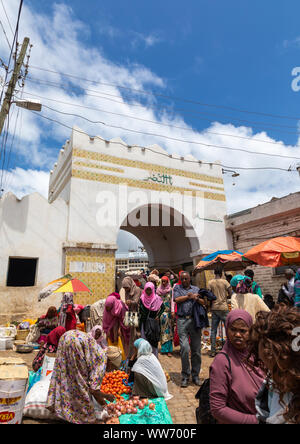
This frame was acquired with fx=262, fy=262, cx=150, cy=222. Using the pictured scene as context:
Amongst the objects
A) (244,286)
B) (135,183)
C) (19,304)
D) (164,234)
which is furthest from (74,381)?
(164,234)

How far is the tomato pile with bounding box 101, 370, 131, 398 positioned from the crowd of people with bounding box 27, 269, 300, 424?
0.19 metres

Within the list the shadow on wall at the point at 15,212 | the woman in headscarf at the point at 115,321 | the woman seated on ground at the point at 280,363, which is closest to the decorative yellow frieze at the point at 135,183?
the shadow on wall at the point at 15,212

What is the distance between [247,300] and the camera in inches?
156

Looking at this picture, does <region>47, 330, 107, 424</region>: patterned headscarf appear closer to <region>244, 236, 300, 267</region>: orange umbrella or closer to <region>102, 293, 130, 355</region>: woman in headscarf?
<region>102, 293, 130, 355</region>: woman in headscarf

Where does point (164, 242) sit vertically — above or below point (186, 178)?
below

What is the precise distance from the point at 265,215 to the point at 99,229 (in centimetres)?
679

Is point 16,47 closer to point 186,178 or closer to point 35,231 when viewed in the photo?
point 35,231

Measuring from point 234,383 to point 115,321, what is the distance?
351 centimetres

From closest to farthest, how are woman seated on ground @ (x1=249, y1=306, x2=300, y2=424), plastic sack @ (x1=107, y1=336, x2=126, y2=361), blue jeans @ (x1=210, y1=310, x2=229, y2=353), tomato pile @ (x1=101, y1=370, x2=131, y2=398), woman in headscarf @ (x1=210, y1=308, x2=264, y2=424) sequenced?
1. woman seated on ground @ (x1=249, y1=306, x2=300, y2=424)
2. woman in headscarf @ (x1=210, y1=308, x2=264, y2=424)
3. tomato pile @ (x1=101, y1=370, x2=131, y2=398)
4. plastic sack @ (x1=107, y1=336, x2=126, y2=361)
5. blue jeans @ (x1=210, y1=310, x2=229, y2=353)

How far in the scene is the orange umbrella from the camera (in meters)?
5.18

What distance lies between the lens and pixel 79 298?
29.2 ft

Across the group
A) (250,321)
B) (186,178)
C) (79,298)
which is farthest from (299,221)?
(250,321)

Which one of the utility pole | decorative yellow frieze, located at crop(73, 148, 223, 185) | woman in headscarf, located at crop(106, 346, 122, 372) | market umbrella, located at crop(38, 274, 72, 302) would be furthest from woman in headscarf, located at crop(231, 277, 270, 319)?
the utility pole
